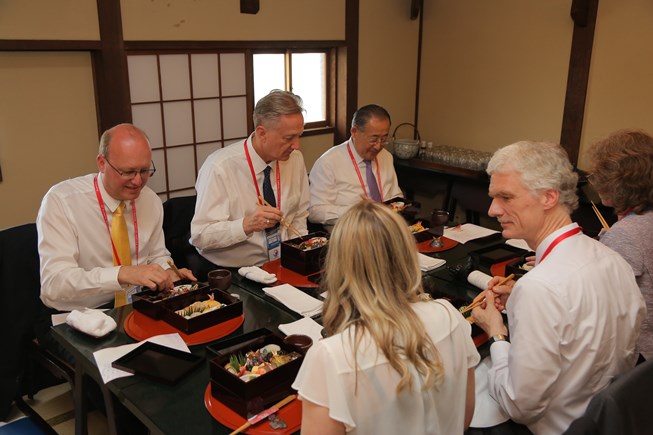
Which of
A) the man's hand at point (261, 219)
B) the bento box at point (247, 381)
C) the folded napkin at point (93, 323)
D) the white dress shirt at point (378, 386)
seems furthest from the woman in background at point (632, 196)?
the folded napkin at point (93, 323)

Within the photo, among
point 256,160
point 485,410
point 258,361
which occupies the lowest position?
point 485,410

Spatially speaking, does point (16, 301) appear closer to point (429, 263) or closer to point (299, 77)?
point (429, 263)

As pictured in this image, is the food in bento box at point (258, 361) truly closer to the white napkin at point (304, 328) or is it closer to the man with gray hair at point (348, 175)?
the white napkin at point (304, 328)

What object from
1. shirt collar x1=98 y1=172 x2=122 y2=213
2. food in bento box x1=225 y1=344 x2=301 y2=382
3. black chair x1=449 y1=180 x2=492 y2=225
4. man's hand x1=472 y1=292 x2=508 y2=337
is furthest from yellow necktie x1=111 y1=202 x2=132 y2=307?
black chair x1=449 y1=180 x2=492 y2=225

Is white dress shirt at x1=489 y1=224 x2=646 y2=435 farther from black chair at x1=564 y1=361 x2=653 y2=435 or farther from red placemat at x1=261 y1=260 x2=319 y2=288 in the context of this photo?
red placemat at x1=261 y1=260 x2=319 y2=288

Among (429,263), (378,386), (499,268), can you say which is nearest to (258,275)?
(429,263)

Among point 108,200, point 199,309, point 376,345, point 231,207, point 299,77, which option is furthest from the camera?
point 299,77

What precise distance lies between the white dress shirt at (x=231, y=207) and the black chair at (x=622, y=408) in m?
1.70

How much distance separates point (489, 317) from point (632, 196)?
77cm

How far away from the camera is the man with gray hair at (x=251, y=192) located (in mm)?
2762

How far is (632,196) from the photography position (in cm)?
209

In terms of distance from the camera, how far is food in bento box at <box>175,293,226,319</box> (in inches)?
78.4

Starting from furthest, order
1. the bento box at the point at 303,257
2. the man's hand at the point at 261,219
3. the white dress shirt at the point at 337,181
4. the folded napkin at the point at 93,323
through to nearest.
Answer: the white dress shirt at the point at 337,181 → the man's hand at the point at 261,219 → the bento box at the point at 303,257 → the folded napkin at the point at 93,323

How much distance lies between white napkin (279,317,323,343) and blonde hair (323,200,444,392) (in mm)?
602
